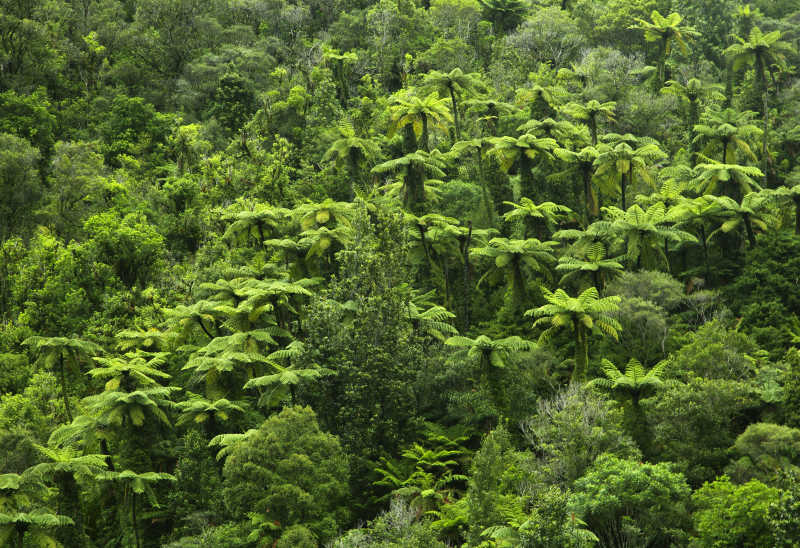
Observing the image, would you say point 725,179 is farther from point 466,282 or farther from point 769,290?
point 466,282

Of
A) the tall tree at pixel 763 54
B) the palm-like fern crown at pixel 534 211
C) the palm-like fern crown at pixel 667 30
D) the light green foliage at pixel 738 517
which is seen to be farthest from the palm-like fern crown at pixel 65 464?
the palm-like fern crown at pixel 667 30

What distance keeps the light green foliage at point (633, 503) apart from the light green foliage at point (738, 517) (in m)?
0.71

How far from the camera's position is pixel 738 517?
16.5 meters

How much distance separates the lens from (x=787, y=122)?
42.1 m

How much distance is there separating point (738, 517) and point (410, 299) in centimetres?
1380

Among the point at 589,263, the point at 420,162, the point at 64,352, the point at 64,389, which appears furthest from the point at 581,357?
the point at 64,352

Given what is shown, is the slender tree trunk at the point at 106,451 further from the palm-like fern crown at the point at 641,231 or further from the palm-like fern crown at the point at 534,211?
the palm-like fern crown at the point at 641,231

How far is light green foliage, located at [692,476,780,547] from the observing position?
16.3m

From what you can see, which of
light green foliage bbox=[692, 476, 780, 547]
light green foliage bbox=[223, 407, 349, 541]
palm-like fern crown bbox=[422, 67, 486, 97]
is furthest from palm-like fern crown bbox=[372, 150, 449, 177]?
light green foliage bbox=[692, 476, 780, 547]

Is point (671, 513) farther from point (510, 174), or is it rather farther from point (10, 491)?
point (510, 174)

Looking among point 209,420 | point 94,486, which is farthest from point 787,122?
point 94,486

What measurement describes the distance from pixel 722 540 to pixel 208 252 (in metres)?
23.6

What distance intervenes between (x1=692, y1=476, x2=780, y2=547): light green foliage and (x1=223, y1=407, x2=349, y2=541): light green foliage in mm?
8796

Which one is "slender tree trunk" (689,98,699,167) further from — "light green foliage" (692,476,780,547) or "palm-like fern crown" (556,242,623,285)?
"light green foliage" (692,476,780,547)
